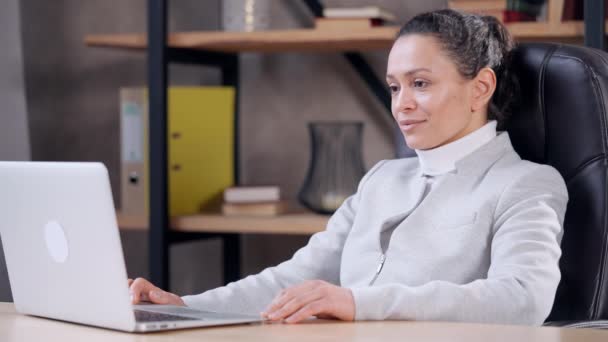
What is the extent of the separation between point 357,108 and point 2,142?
3.59 ft

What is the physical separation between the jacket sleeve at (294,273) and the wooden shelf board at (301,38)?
2.65 ft

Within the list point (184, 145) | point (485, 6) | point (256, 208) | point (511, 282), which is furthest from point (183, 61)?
point (511, 282)

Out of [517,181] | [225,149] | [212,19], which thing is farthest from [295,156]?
[517,181]

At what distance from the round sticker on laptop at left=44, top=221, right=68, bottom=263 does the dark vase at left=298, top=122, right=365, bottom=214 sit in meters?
1.66

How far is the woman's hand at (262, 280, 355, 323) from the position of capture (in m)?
1.39

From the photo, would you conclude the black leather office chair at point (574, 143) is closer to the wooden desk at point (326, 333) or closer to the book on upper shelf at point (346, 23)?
the wooden desk at point (326, 333)

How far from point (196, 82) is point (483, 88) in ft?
5.70

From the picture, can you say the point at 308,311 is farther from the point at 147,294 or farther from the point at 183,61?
the point at 183,61

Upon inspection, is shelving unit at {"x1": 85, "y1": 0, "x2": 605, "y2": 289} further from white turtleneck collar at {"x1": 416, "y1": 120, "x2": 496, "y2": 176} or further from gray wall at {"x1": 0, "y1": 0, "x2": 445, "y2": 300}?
white turtleneck collar at {"x1": 416, "y1": 120, "x2": 496, "y2": 176}

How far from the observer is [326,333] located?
129 cm

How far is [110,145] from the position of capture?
3.62m

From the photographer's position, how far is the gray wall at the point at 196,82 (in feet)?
11.0

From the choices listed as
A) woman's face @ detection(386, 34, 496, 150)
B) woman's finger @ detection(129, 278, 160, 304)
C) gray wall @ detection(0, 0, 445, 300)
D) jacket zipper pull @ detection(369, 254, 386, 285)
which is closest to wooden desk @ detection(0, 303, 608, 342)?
woman's finger @ detection(129, 278, 160, 304)

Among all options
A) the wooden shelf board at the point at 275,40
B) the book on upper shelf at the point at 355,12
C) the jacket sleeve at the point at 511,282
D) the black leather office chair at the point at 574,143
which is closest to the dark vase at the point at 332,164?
the wooden shelf board at the point at 275,40
